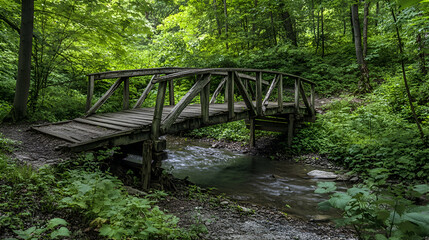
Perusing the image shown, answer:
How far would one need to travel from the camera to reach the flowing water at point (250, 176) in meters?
5.64

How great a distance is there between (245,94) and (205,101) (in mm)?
1407

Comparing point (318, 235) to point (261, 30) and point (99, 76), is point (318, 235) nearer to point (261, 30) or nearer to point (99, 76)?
point (99, 76)

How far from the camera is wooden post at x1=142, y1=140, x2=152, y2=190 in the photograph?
496 centimetres

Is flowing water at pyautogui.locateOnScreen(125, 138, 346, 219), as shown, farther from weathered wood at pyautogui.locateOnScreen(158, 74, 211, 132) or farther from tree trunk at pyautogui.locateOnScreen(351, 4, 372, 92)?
tree trunk at pyautogui.locateOnScreen(351, 4, 372, 92)

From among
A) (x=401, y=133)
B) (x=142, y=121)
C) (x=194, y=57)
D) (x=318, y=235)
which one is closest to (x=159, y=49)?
(x=194, y=57)

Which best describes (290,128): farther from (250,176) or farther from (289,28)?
(289,28)

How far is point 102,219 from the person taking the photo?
236 cm

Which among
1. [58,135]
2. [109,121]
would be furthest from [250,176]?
[58,135]

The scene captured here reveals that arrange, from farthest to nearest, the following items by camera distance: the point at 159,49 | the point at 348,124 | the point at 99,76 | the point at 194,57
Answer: the point at 159,49
the point at 194,57
the point at 348,124
the point at 99,76

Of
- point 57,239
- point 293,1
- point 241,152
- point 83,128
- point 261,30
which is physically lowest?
point 241,152

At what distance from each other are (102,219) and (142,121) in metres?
3.33

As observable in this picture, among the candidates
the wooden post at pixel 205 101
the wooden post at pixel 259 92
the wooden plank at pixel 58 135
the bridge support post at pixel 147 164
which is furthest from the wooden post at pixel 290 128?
the wooden plank at pixel 58 135

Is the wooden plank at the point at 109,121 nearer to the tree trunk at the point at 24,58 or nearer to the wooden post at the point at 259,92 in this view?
the tree trunk at the point at 24,58

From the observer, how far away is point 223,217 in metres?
4.03
